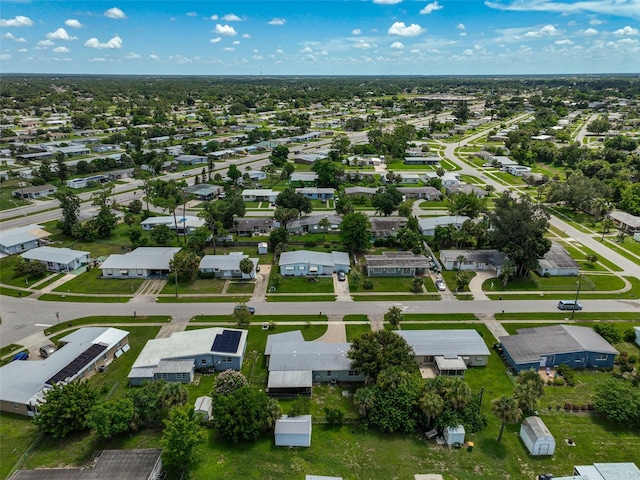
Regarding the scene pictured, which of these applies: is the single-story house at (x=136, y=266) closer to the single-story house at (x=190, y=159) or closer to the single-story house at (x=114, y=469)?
the single-story house at (x=114, y=469)

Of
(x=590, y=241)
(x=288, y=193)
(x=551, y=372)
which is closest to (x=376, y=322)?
(x=551, y=372)

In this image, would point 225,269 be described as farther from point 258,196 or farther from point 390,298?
point 258,196

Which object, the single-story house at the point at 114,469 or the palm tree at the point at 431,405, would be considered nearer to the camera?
the single-story house at the point at 114,469

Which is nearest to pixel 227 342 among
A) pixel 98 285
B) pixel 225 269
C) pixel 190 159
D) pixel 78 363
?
pixel 78 363

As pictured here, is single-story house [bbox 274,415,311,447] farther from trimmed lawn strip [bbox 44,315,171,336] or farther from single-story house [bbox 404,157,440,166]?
single-story house [bbox 404,157,440,166]

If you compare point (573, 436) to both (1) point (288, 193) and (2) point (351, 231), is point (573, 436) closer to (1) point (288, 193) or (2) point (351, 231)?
(2) point (351, 231)

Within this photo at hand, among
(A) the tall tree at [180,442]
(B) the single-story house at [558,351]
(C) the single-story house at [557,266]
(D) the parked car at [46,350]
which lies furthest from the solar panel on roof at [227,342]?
(C) the single-story house at [557,266]
